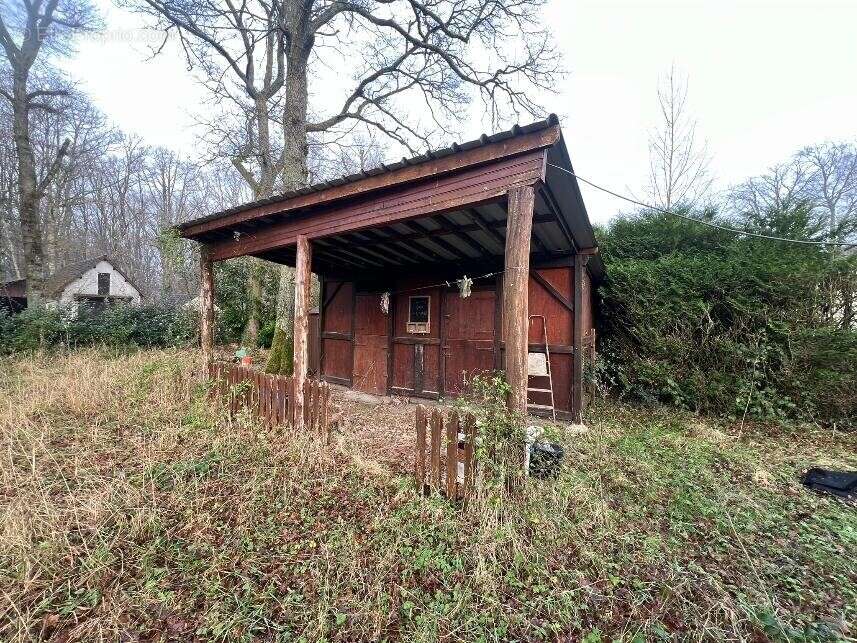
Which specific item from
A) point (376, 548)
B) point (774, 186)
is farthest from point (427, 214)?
point (774, 186)

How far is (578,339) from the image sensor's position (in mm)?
4965

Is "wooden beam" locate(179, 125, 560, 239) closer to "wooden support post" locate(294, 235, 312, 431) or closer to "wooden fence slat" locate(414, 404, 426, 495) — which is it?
"wooden support post" locate(294, 235, 312, 431)

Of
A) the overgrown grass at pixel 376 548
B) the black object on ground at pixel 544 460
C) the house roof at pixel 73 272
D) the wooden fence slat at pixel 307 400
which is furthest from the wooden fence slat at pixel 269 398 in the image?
the house roof at pixel 73 272

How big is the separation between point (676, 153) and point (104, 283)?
27952 millimetres

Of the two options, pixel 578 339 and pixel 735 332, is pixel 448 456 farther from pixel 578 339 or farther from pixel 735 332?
pixel 735 332

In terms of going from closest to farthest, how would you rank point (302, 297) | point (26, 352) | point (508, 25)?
point (302, 297) < point (26, 352) < point (508, 25)

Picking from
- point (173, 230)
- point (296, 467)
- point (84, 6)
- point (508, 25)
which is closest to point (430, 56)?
point (508, 25)

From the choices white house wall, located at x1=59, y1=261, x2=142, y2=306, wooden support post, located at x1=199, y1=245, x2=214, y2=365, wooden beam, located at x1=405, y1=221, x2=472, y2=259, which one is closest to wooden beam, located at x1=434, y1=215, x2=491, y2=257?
wooden beam, located at x1=405, y1=221, x2=472, y2=259

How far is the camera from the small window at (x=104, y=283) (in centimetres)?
1889

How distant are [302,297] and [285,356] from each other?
11.9ft

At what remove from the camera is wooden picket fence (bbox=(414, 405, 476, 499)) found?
254 centimetres

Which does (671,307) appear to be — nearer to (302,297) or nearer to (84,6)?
(302,297)

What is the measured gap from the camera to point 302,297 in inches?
162

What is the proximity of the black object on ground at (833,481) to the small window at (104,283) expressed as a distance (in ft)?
88.8
